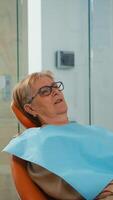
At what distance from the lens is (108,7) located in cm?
242

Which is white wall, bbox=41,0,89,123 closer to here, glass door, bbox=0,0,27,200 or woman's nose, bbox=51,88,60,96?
glass door, bbox=0,0,27,200

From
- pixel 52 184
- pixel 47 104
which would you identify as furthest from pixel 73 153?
pixel 47 104

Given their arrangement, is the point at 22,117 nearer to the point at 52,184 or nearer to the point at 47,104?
the point at 47,104

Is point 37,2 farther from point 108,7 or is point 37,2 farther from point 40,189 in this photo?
point 40,189

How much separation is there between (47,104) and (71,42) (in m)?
0.93

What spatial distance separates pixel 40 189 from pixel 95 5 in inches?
57.2

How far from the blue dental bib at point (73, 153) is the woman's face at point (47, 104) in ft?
0.20

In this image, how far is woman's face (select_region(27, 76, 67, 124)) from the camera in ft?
4.71

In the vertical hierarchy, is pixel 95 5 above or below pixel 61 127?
above

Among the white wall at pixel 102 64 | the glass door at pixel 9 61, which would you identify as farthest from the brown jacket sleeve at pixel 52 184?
the white wall at pixel 102 64

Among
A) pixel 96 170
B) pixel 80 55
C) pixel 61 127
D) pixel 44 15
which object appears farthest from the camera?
pixel 80 55

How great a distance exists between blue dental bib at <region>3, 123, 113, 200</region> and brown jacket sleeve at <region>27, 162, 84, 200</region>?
24mm

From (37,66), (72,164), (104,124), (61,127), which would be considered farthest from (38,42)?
(72,164)

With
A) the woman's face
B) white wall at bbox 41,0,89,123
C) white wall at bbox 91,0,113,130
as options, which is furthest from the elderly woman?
white wall at bbox 91,0,113,130
